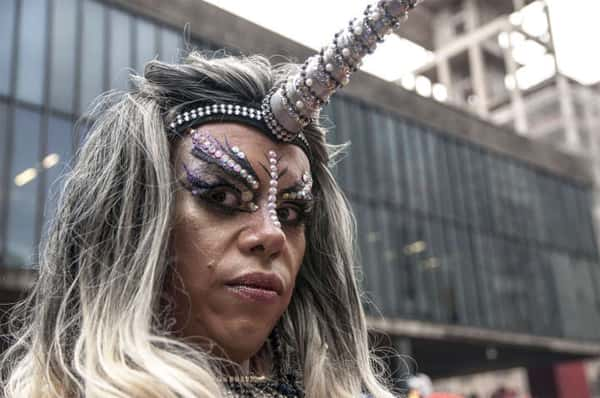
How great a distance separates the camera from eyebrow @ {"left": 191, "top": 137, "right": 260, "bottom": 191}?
1.71 m

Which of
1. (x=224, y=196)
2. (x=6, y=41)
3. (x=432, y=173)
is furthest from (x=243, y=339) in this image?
(x=432, y=173)

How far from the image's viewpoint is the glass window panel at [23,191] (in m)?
12.5

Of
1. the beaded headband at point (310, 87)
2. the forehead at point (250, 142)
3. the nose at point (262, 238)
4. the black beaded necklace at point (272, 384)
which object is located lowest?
the black beaded necklace at point (272, 384)

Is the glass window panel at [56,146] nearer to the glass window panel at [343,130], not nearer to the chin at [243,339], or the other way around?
the glass window panel at [343,130]

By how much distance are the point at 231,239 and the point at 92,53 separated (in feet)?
46.4

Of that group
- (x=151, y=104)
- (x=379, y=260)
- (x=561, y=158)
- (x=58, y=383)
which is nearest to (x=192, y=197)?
(x=151, y=104)

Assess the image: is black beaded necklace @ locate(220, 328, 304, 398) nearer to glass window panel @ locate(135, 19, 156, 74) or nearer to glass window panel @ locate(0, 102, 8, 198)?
glass window panel @ locate(0, 102, 8, 198)

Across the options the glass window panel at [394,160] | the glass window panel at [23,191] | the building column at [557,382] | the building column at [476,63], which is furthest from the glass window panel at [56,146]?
the building column at [476,63]

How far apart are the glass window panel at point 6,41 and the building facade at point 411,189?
3 cm

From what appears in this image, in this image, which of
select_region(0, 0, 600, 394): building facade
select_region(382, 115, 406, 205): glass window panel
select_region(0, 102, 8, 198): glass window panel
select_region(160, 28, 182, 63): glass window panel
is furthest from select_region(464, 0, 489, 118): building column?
select_region(0, 102, 8, 198): glass window panel

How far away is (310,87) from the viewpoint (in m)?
1.71

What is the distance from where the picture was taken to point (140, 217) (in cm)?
173

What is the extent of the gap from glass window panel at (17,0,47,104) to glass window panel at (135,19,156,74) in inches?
83.7

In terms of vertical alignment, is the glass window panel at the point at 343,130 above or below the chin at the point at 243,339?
above
